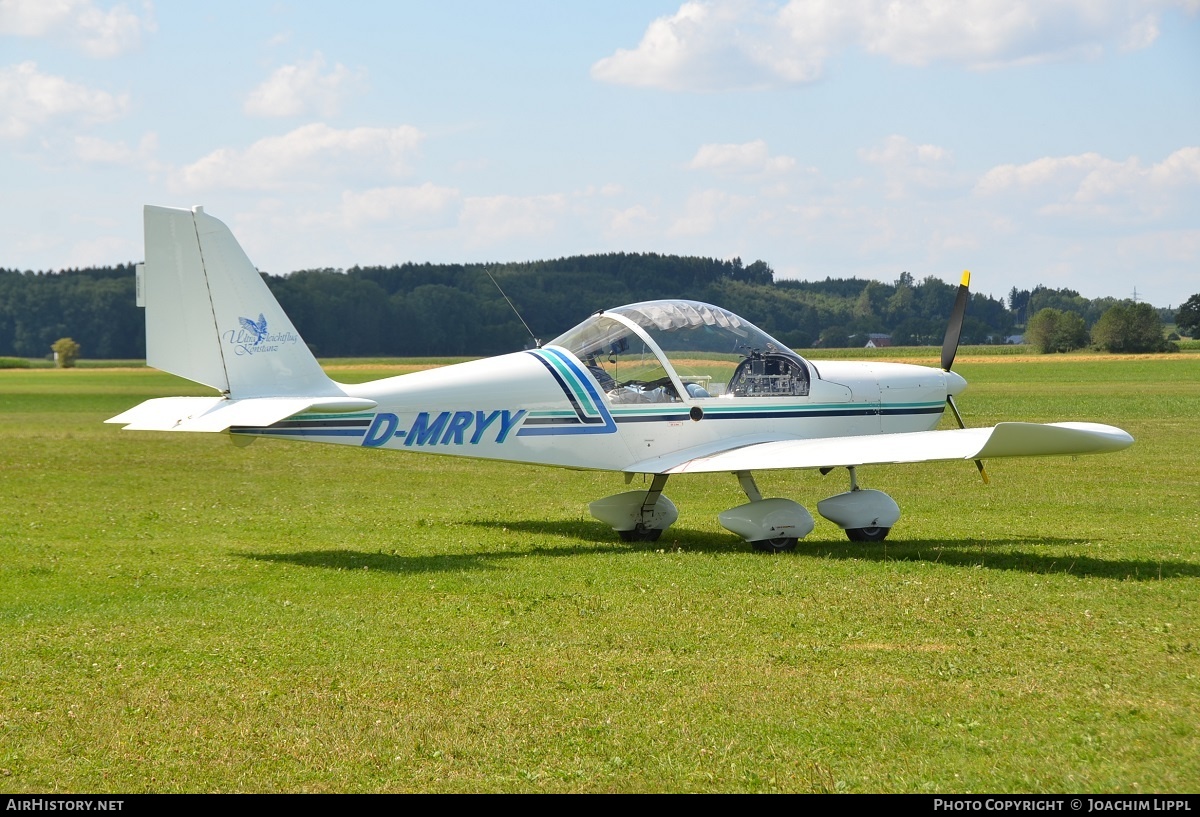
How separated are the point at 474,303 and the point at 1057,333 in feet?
133

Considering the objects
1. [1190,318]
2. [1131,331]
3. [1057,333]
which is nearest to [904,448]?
[1131,331]

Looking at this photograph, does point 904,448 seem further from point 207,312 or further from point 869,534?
point 207,312

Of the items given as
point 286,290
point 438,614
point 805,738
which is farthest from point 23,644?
point 286,290

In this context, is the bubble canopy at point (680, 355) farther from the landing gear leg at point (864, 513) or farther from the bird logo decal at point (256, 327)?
the bird logo decal at point (256, 327)

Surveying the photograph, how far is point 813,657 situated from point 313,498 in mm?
9932

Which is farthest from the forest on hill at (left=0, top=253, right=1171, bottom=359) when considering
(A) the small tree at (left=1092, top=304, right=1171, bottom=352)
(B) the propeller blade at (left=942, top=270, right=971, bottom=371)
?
(B) the propeller blade at (left=942, top=270, right=971, bottom=371)

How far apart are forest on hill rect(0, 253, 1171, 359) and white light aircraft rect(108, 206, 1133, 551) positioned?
28.0 meters

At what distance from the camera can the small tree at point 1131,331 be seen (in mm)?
77375

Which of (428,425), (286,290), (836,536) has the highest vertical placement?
(286,290)

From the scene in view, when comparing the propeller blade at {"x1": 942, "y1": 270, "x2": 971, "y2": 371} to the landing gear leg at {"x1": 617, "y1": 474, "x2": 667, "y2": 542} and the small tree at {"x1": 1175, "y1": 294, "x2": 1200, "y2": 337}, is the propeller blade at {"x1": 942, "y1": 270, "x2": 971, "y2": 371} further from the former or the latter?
the small tree at {"x1": 1175, "y1": 294, "x2": 1200, "y2": 337}

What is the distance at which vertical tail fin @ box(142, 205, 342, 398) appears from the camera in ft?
33.7

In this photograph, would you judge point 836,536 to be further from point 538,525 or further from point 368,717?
point 368,717

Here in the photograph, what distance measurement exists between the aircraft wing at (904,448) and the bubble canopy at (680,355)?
1.93 feet

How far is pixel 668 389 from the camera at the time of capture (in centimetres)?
1170
